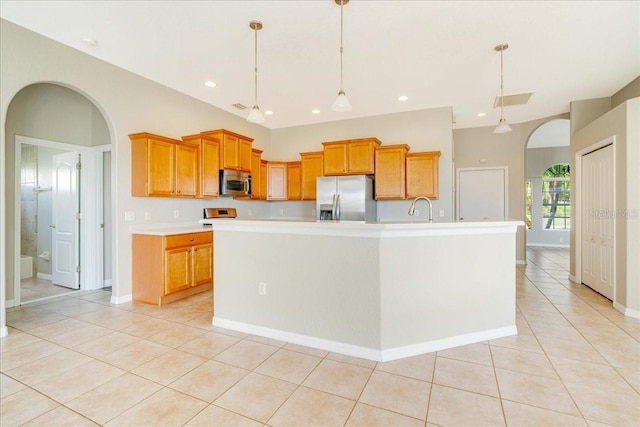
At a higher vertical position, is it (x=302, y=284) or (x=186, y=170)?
(x=186, y=170)

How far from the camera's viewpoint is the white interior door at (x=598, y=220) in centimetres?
391

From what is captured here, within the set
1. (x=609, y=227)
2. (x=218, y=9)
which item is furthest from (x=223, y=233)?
(x=609, y=227)

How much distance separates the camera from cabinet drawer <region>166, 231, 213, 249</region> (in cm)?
384

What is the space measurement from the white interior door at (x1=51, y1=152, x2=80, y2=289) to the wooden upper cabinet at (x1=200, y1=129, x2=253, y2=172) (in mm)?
2058

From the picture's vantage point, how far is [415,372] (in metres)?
2.23

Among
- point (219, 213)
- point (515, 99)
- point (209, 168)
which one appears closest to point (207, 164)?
point (209, 168)

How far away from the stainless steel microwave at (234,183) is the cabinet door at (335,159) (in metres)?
1.42

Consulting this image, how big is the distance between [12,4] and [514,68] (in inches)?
207

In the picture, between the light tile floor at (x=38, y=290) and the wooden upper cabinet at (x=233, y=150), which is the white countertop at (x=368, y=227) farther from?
the light tile floor at (x=38, y=290)

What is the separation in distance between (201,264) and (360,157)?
10.1 feet

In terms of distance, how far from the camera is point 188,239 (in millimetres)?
4105

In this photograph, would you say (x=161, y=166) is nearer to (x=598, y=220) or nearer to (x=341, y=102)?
(x=341, y=102)

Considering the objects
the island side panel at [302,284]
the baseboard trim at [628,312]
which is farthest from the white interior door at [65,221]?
the baseboard trim at [628,312]

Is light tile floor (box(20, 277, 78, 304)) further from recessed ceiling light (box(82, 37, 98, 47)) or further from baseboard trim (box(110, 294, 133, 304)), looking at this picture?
recessed ceiling light (box(82, 37, 98, 47))
